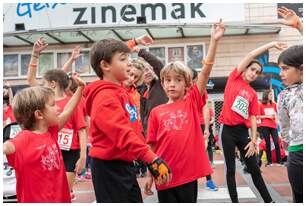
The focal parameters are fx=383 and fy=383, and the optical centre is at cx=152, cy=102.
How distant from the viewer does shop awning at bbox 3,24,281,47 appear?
12.5 m

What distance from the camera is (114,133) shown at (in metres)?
2.08

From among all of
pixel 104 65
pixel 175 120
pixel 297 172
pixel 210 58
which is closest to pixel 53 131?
pixel 104 65

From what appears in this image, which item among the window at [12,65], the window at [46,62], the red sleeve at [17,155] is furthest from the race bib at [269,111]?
the window at [12,65]

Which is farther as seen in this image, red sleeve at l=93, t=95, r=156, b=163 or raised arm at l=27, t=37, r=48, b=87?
raised arm at l=27, t=37, r=48, b=87

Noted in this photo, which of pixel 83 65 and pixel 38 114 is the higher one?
pixel 83 65

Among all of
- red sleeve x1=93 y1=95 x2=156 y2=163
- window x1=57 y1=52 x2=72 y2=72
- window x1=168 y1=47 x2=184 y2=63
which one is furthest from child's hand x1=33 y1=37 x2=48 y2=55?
window x1=57 y1=52 x2=72 y2=72

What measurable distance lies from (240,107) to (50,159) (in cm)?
232

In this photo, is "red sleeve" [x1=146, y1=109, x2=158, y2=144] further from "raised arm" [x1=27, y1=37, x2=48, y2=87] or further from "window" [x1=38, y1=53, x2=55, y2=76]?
"window" [x1=38, y1=53, x2=55, y2=76]

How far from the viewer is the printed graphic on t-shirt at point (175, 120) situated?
253 cm

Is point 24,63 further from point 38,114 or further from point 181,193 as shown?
point 181,193

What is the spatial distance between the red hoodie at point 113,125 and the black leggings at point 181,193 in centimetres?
43

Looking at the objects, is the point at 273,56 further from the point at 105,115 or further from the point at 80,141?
the point at 105,115

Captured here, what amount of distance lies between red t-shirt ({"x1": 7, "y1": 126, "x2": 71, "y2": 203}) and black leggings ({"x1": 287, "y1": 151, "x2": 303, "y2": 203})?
144 centimetres

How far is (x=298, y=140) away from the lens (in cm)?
243
